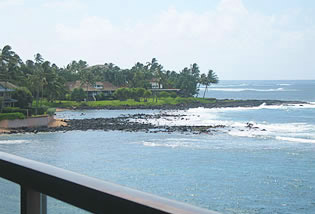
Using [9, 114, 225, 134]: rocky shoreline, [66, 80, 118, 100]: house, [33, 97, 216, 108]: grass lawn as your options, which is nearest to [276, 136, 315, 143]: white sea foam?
[9, 114, 225, 134]: rocky shoreline

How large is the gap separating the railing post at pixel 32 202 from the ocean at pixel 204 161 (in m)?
→ 14.0

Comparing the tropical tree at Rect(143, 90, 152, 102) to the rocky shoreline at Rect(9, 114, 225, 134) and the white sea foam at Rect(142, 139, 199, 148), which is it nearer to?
the rocky shoreline at Rect(9, 114, 225, 134)

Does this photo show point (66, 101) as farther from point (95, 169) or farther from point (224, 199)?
point (224, 199)

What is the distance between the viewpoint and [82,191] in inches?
31.5

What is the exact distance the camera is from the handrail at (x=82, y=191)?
667mm

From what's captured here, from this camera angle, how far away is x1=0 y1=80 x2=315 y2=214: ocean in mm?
17422

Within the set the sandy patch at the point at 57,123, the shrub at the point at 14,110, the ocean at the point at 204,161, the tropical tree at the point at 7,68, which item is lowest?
the ocean at the point at 204,161

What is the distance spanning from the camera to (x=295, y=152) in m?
26.8

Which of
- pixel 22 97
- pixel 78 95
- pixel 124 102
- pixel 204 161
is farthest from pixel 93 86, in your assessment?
pixel 204 161

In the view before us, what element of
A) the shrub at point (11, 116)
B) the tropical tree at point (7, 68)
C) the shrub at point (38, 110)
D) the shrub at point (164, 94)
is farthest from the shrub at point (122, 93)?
the shrub at point (11, 116)

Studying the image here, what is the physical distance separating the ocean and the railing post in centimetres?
1395

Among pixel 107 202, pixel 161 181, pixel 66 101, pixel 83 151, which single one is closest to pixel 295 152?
pixel 161 181

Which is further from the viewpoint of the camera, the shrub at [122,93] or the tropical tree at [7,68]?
the shrub at [122,93]

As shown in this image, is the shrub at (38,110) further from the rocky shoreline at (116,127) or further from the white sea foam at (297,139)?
the white sea foam at (297,139)
